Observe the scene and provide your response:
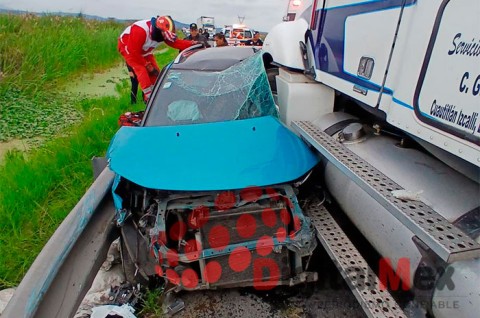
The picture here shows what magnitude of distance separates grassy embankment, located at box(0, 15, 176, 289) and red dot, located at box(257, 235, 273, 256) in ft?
5.82

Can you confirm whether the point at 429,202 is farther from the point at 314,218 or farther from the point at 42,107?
the point at 42,107

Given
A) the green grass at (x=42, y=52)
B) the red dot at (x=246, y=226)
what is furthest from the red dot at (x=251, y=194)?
the green grass at (x=42, y=52)

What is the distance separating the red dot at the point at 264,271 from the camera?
219 centimetres

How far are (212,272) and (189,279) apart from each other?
14 centimetres

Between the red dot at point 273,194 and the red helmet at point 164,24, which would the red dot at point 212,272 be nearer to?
the red dot at point 273,194

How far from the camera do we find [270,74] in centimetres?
346

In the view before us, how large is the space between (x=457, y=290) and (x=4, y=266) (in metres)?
2.86

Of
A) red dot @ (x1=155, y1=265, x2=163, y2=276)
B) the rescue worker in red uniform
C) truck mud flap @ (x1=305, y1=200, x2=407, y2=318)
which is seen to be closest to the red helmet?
the rescue worker in red uniform

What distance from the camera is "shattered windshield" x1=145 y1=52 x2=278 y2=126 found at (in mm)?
2816

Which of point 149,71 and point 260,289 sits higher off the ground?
point 149,71

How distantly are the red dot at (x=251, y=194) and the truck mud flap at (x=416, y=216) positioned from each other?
51 centimetres

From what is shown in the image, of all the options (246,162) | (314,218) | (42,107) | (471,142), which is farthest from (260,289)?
(42,107)

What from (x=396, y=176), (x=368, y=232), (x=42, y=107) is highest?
(x=396, y=176)

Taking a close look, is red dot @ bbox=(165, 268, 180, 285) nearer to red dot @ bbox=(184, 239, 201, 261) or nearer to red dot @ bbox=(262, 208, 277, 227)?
red dot @ bbox=(184, 239, 201, 261)
